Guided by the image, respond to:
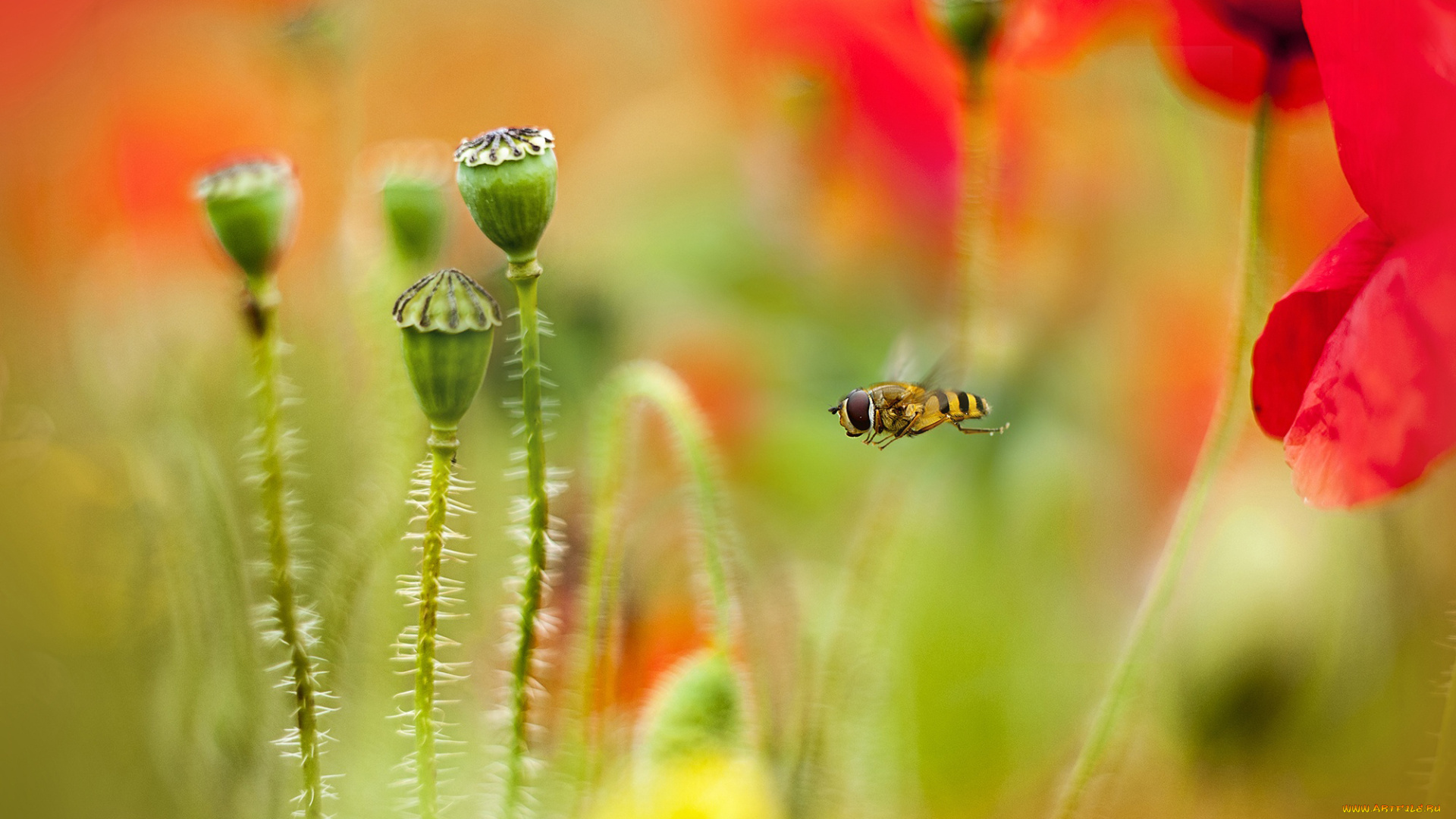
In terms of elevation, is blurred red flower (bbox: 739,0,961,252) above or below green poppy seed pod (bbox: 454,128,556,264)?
above

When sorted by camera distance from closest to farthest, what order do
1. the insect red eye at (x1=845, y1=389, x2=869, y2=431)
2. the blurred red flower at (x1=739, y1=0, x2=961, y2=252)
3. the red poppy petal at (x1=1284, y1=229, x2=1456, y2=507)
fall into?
the red poppy petal at (x1=1284, y1=229, x2=1456, y2=507), the insect red eye at (x1=845, y1=389, x2=869, y2=431), the blurred red flower at (x1=739, y1=0, x2=961, y2=252)

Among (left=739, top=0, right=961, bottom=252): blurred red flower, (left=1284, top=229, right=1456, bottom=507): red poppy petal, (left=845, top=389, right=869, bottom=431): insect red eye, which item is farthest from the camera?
(left=739, top=0, right=961, bottom=252): blurred red flower

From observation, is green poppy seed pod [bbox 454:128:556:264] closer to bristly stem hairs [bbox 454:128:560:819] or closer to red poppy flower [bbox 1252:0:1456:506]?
bristly stem hairs [bbox 454:128:560:819]

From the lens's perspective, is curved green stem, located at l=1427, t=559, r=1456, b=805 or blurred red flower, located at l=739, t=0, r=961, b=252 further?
blurred red flower, located at l=739, t=0, r=961, b=252

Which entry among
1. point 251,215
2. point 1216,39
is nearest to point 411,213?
point 251,215

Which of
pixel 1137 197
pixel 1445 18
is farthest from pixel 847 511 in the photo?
pixel 1445 18

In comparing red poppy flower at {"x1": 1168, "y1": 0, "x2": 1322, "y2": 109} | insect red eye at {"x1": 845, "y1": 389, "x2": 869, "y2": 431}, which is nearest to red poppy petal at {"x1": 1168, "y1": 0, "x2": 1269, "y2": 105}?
red poppy flower at {"x1": 1168, "y1": 0, "x2": 1322, "y2": 109}

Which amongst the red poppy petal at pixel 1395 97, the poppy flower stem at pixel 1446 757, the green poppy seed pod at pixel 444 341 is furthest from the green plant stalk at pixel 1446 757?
the green poppy seed pod at pixel 444 341
